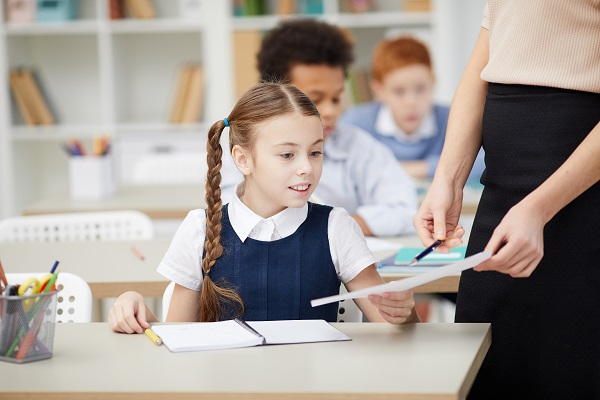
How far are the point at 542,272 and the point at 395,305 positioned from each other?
0.77 feet

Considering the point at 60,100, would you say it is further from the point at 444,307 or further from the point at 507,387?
the point at 507,387

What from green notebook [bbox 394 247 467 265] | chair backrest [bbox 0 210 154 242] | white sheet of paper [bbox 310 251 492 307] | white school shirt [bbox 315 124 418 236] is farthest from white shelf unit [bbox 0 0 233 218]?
white sheet of paper [bbox 310 251 492 307]

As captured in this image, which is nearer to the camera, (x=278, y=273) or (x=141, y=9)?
(x=278, y=273)

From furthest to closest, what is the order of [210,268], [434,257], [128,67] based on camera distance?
[128,67]
[434,257]
[210,268]

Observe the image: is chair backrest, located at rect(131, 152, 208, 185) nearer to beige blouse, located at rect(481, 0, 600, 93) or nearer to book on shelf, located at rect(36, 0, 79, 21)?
book on shelf, located at rect(36, 0, 79, 21)

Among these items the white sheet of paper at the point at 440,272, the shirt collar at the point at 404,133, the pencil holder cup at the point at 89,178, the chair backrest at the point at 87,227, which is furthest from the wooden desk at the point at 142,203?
the white sheet of paper at the point at 440,272

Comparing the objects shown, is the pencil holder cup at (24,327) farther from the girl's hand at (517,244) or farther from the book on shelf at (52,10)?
the book on shelf at (52,10)

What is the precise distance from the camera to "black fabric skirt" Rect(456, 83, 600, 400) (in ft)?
Result: 4.83

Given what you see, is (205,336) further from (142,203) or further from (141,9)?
(141,9)

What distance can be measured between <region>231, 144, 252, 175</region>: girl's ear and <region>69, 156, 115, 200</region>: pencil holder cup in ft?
6.14

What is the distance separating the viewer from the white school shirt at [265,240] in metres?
1.80

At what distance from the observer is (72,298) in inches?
78.5

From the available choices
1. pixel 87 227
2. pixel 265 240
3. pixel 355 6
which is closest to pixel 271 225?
pixel 265 240

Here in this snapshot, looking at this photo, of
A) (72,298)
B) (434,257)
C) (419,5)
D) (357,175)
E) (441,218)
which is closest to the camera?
(441,218)
